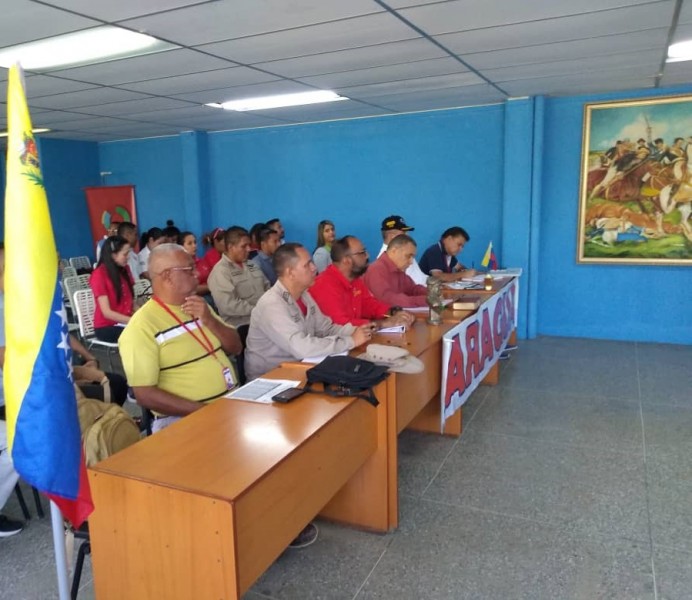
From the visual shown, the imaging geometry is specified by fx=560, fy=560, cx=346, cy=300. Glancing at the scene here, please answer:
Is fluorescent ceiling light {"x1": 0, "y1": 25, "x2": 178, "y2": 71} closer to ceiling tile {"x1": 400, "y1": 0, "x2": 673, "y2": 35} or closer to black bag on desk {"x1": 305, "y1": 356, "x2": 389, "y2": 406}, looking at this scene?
ceiling tile {"x1": 400, "y1": 0, "x2": 673, "y2": 35}

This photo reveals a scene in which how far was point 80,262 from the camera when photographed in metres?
7.77

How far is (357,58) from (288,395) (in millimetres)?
2611

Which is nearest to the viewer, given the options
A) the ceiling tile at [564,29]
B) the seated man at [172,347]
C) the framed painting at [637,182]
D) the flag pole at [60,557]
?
the flag pole at [60,557]

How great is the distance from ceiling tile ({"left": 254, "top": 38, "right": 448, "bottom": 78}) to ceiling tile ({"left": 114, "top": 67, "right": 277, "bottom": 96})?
0.20 m

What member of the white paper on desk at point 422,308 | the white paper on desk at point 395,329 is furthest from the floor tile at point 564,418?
the white paper on desk at point 395,329

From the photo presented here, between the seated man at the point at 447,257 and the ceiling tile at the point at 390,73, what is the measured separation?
58.2 inches

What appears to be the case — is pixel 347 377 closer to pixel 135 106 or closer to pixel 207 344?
pixel 207 344

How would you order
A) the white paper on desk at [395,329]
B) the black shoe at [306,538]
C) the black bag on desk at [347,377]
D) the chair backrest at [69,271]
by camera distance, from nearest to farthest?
the black bag on desk at [347,377], the black shoe at [306,538], the white paper on desk at [395,329], the chair backrest at [69,271]

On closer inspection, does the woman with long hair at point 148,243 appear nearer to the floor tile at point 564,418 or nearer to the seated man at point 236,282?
the seated man at point 236,282

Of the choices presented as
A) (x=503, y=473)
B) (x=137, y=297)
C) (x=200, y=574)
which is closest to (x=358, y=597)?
(x=200, y=574)

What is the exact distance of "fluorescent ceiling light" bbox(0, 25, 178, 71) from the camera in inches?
121

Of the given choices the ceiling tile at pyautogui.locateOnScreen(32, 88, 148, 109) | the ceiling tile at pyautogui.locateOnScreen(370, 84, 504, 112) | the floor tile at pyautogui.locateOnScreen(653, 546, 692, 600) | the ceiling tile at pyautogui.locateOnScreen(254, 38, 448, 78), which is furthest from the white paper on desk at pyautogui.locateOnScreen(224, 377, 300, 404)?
the ceiling tile at pyautogui.locateOnScreen(370, 84, 504, 112)

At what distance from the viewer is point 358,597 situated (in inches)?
80.7

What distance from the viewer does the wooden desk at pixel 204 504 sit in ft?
4.65
